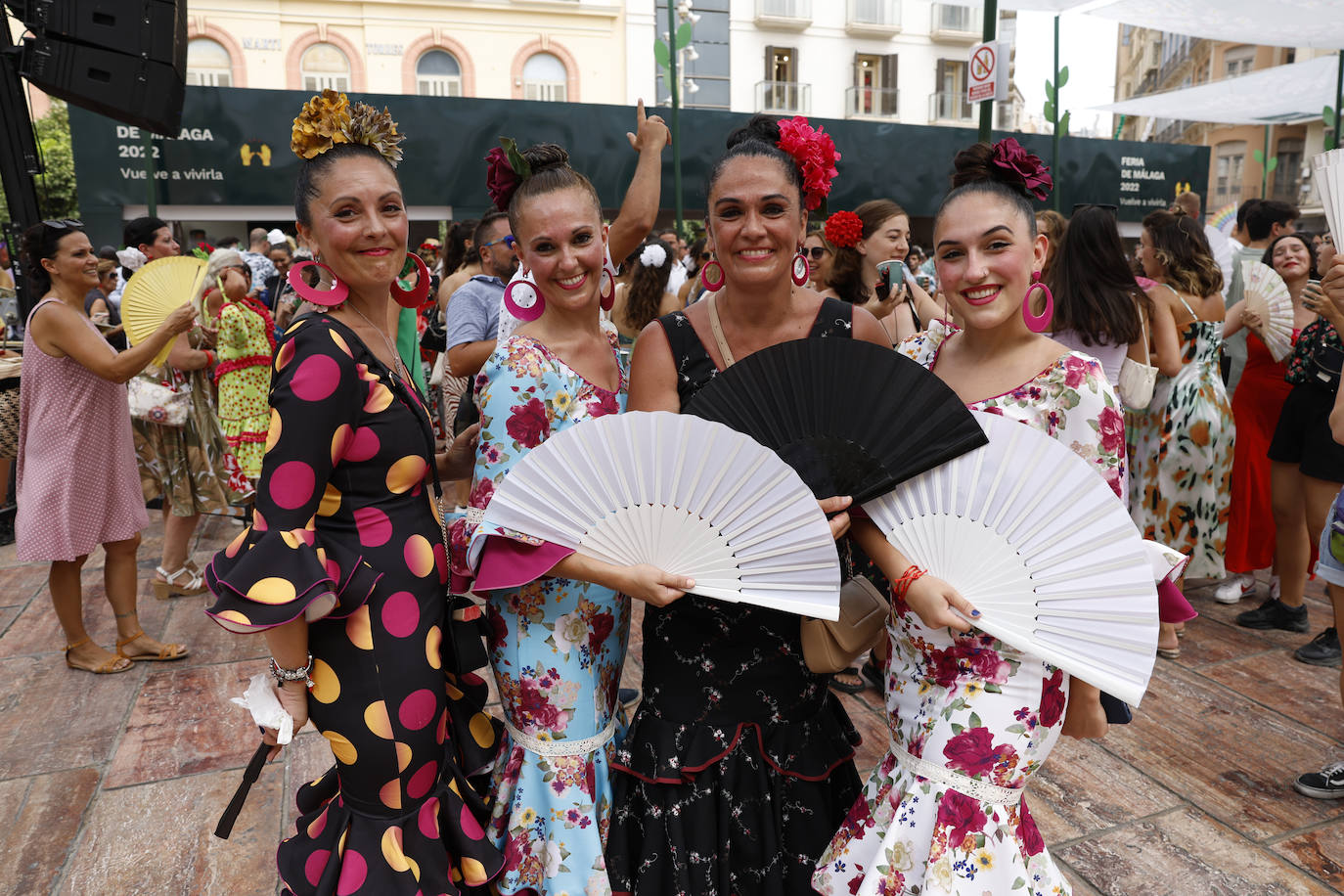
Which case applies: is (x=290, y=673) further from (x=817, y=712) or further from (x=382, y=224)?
(x=817, y=712)

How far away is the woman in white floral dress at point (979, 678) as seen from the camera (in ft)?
5.31

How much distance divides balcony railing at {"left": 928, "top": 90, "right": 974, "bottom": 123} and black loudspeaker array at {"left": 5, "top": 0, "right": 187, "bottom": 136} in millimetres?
22602

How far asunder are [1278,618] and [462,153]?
41.9ft

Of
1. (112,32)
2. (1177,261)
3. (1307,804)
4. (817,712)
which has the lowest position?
(1307,804)

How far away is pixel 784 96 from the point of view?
886 inches

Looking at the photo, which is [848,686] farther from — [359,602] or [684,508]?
[359,602]

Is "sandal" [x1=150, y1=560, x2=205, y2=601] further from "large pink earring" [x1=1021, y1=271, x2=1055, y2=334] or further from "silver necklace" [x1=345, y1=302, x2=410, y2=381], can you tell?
"large pink earring" [x1=1021, y1=271, x2=1055, y2=334]

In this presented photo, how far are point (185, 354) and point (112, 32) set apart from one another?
1.67 meters

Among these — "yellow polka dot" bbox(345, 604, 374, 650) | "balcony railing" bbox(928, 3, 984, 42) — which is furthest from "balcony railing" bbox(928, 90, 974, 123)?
"yellow polka dot" bbox(345, 604, 374, 650)

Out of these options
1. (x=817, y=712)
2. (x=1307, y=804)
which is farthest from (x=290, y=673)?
(x=1307, y=804)

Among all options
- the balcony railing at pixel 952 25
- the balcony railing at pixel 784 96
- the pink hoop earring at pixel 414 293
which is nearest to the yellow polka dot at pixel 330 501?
the pink hoop earring at pixel 414 293

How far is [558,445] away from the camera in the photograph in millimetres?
1622

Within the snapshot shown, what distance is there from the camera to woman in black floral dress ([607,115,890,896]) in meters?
1.92

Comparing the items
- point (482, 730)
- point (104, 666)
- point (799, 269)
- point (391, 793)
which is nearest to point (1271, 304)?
point (799, 269)
